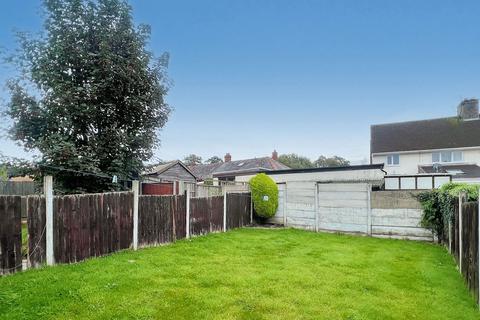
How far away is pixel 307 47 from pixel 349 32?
1926 millimetres

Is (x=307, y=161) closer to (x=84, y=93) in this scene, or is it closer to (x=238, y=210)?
(x=238, y=210)

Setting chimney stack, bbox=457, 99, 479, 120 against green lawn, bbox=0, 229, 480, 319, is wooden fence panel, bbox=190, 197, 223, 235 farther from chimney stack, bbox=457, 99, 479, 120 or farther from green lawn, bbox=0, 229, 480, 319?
chimney stack, bbox=457, 99, 479, 120

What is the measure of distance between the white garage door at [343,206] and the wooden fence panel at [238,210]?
3.07 m

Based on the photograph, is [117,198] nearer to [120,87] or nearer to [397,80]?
[120,87]

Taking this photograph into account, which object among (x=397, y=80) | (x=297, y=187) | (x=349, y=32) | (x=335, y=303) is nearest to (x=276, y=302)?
(x=335, y=303)

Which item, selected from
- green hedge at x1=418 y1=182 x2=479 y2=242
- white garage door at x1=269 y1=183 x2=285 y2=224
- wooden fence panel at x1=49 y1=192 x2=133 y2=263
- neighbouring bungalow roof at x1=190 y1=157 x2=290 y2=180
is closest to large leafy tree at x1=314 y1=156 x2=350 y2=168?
neighbouring bungalow roof at x1=190 y1=157 x2=290 y2=180

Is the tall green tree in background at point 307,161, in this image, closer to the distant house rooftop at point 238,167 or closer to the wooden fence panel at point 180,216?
the distant house rooftop at point 238,167

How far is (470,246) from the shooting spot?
4.68m

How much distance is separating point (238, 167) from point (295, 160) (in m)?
25.8

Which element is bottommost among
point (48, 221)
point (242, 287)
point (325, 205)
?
point (242, 287)

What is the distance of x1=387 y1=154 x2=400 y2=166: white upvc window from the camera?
2739 centimetres

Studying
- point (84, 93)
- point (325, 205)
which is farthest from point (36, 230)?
point (325, 205)

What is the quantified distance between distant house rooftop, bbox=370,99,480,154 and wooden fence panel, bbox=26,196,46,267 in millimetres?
27311

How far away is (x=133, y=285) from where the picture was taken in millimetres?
4871
